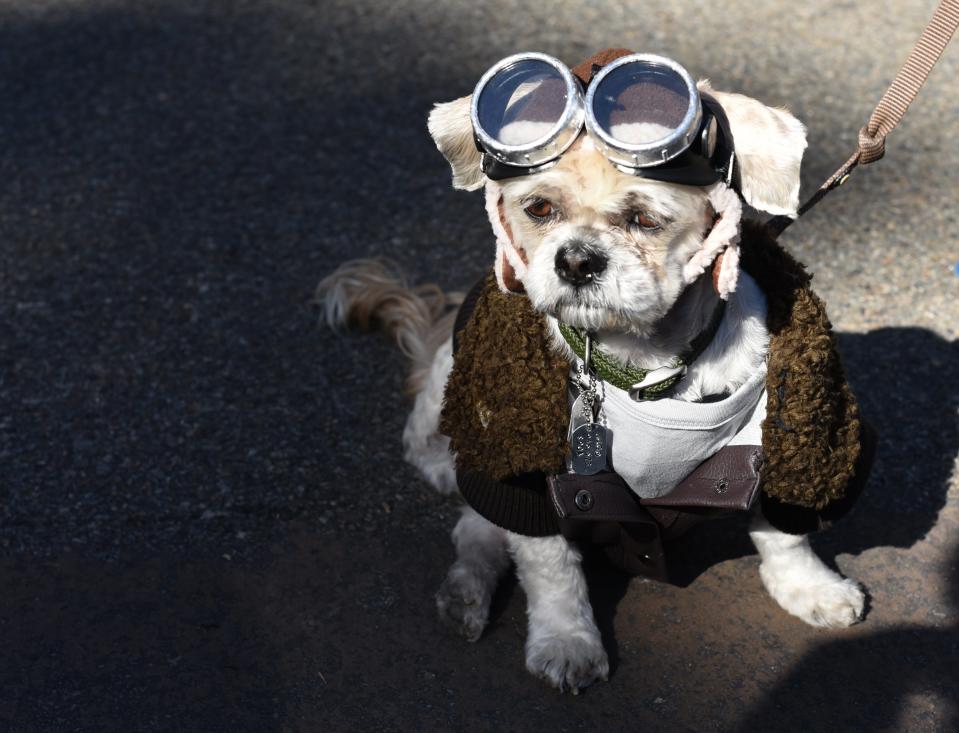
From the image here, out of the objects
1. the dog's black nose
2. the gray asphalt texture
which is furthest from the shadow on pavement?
the dog's black nose

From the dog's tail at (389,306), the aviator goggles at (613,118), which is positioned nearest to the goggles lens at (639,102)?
the aviator goggles at (613,118)

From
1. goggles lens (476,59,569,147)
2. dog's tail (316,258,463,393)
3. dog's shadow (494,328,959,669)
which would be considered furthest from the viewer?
dog's tail (316,258,463,393)

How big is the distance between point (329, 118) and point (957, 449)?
2973 mm

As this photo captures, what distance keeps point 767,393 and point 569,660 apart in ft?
2.52

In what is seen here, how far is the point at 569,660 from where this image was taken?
2.63 meters

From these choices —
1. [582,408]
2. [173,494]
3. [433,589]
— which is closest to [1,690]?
[173,494]

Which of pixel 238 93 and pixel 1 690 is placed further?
pixel 238 93

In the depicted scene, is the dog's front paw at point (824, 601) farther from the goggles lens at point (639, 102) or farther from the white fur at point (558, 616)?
the goggles lens at point (639, 102)

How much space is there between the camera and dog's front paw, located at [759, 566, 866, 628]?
281 cm

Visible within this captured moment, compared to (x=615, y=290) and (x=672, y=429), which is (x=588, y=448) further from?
(x=615, y=290)

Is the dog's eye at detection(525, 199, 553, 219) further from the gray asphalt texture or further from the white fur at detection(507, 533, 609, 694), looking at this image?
the gray asphalt texture

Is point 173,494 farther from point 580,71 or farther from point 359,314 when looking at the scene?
point 580,71

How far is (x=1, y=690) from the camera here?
102 inches

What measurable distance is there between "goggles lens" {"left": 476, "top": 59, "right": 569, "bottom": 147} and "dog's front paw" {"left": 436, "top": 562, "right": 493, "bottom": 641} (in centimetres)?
116
